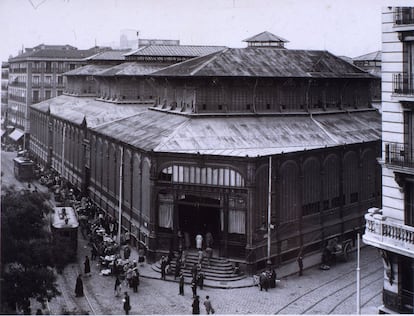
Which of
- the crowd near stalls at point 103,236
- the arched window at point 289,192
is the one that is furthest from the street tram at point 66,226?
the arched window at point 289,192

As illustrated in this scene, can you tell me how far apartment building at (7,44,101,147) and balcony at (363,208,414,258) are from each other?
285ft

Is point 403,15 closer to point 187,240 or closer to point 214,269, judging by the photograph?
point 214,269

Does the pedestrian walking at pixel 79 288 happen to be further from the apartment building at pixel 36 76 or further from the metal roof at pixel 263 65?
the apartment building at pixel 36 76

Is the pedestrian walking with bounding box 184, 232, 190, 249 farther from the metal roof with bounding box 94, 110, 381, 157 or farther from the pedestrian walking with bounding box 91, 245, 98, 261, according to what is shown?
the pedestrian walking with bounding box 91, 245, 98, 261

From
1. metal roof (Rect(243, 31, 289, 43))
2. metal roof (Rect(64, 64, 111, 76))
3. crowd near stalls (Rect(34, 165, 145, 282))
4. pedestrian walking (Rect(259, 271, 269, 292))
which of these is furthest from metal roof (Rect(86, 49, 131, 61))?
pedestrian walking (Rect(259, 271, 269, 292))

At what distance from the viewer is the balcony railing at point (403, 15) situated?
2895 centimetres

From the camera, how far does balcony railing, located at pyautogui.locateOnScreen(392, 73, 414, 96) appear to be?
96.3 feet

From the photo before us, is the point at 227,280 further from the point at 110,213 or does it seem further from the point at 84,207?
the point at 84,207

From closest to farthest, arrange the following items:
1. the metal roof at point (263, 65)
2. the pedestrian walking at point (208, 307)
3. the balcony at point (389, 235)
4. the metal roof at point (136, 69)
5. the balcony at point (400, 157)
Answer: the balcony at point (389, 235) < the balcony at point (400, 157) < the pedestrian walking at point (208, 307) < the metal roof at point (263, 65) < the metal roof at point (136, 69)

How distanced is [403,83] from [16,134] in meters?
94.9

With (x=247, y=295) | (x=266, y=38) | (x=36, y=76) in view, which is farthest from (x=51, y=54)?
(x=247, y=295)

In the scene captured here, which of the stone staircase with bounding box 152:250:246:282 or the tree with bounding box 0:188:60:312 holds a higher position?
the tree with bounding box 0:188:60:312

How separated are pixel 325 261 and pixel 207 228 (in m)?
9.21

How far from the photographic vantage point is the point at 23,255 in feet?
92.4
